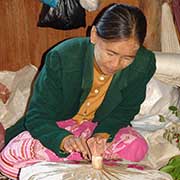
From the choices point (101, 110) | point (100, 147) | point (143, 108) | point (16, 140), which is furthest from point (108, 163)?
point (143, 108)

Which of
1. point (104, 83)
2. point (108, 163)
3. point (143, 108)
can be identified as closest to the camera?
point (108, 163)

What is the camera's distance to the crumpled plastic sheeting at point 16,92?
75.2 inches

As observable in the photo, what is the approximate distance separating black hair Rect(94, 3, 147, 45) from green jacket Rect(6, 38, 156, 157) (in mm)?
132

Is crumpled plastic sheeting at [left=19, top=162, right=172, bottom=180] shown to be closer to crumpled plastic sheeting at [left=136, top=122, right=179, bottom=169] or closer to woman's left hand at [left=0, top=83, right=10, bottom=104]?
crumpled plastic sheeting at [left=136, top=122, right=179, bottom=169]

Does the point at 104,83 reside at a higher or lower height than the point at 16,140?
higher

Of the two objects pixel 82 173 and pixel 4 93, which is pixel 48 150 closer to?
pixel 82 173

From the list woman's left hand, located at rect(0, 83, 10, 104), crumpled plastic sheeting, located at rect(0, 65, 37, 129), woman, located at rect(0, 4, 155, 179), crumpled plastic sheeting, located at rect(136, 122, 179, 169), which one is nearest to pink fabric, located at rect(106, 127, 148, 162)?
woman, located at rect(0, 4, 155, 179)

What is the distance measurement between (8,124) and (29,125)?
54 centimetres

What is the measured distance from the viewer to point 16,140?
147cm

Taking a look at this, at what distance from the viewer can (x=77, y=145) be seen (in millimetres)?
1188

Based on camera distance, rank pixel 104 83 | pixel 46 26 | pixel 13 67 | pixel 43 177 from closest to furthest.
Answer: pixel 43 177 < pixel 104 83 < pixel 46 26 < pixel 13 67

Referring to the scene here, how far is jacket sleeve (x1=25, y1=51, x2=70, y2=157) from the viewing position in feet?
4.32

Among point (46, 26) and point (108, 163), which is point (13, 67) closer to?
point (46, 26)

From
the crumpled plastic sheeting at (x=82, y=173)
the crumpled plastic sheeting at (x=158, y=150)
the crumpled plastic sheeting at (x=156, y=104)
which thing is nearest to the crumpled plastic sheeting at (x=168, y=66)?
the crumpled plastic sheeting at (x=156, y=104)
